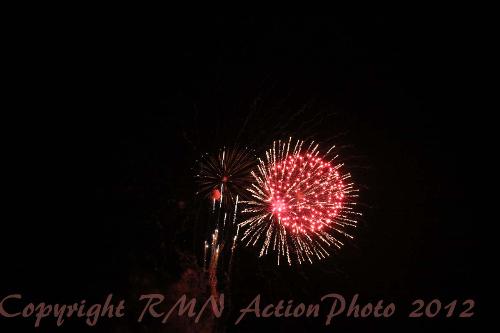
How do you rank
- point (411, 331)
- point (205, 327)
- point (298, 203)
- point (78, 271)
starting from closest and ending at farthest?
point (298, 203)
point (78, 271)
point (205, 327)
point (411, 331)

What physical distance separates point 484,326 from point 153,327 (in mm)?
10787

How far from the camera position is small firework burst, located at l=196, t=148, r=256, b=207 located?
377 inches

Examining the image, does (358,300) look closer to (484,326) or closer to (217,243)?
(484,326)

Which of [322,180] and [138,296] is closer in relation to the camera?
[322,180]

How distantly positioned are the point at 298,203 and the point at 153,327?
4.55m

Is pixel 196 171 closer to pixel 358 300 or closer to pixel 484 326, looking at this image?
pixel 358 300

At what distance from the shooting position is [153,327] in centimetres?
1077

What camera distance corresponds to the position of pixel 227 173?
9.59 meters

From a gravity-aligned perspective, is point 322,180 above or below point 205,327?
above

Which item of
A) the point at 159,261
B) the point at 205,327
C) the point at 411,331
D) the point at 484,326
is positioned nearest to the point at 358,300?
the point at 411,331

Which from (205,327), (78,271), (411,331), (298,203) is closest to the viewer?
(298,203)

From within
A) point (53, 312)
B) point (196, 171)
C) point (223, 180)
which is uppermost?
point (196, 171)

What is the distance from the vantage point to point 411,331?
14.7 meters

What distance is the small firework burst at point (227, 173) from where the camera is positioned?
377 inches
